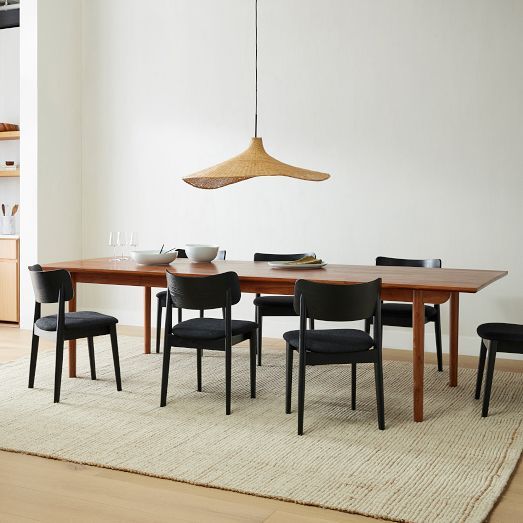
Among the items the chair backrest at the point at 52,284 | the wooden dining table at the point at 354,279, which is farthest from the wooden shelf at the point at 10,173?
the chair backrest at the point at 52,284

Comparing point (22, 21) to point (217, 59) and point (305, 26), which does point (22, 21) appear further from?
point (305, 26)

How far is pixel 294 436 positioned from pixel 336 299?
68 centimetres


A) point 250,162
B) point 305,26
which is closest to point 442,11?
point 305,26

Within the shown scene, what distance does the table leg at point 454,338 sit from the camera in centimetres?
455

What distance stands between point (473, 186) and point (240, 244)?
6.46ft

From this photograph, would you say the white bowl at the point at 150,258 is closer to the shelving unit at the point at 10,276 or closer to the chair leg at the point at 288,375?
the chair leg at the point at 288,375

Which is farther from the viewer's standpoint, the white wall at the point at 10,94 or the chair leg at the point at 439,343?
the white wall at the point at 10,94

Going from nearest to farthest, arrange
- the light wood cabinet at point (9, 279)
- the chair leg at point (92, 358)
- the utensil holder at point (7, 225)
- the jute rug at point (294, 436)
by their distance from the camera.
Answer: the jute rug at point (294, 436), the chair leg at point (92, 358), the light wood cabinet at point (9, 279), the utensil holder at point (7, 225)

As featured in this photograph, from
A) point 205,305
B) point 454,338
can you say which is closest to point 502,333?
point 454,338

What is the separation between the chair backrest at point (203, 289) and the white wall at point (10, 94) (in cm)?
385

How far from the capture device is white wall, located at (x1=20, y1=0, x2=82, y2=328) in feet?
21.8

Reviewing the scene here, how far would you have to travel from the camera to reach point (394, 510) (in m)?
2.78

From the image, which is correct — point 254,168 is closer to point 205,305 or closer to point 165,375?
point 205,305

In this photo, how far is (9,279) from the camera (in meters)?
6.86
